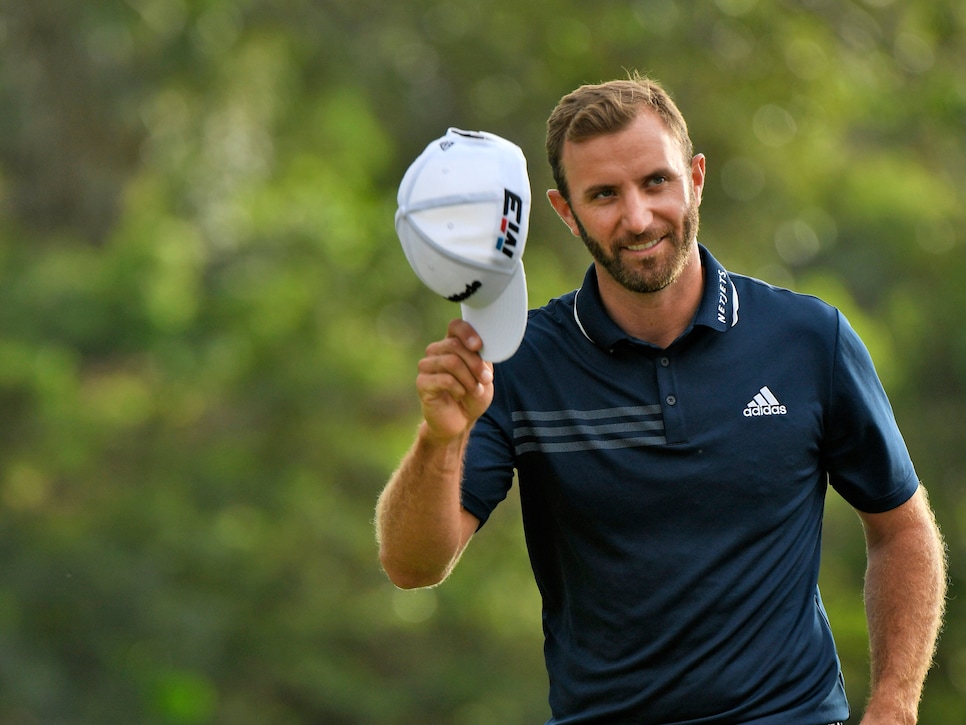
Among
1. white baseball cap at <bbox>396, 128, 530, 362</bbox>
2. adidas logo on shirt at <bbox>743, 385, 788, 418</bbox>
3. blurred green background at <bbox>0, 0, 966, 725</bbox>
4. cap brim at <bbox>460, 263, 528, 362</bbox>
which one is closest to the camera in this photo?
white baseball cap at <bbox>396, 128, 530, 362</bbox>

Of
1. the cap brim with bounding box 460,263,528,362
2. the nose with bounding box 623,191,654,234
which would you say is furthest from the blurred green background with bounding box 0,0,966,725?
the cap brim with bounding box 460,263,528,362

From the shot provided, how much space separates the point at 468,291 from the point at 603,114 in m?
0.61

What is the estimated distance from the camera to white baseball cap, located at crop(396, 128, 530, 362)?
119 inches

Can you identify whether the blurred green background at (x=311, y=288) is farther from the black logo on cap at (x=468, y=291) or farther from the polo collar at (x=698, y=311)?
the black logo on cap at (x=468, y=291)

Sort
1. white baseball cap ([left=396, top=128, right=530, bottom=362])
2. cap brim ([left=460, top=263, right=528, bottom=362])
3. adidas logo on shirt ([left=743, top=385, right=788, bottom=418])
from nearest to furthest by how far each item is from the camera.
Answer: white baseball cap ([left=396, top=128, right=530, bottom=362]) → cap brim ([left=460, top=263, right=528, bottom=362]) → adidas logo on shirt ([left=743, top=385, right=788, bottom=418])

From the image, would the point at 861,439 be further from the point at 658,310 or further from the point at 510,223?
the point at 510,223

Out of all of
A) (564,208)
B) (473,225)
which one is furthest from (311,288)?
(473,225)

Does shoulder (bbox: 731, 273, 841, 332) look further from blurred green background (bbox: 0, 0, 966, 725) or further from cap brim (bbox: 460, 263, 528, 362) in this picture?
blurred green background (bbox: 0, 0, 966, 725)

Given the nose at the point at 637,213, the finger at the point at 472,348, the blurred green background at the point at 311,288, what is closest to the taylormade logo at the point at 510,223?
the finger at the point at 472,348

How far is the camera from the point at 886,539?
12.1ft

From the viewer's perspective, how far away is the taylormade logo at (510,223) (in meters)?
3.05

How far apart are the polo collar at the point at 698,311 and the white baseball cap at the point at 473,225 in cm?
46

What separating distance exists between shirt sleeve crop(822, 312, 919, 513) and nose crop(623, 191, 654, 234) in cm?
53

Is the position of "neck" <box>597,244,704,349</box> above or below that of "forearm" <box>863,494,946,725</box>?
above
